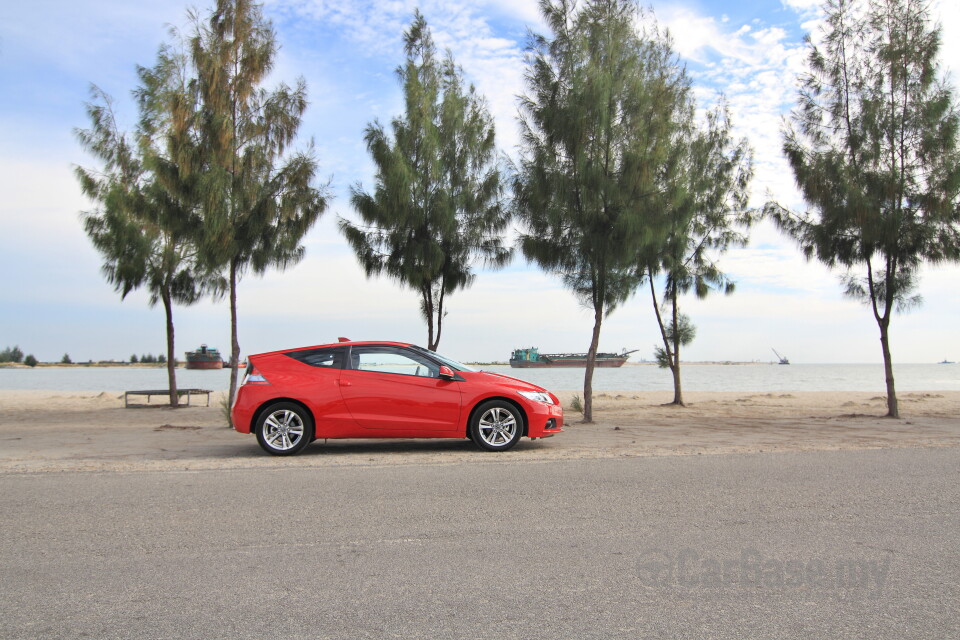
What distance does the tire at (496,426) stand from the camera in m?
10.5

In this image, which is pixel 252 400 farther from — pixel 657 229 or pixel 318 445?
pixel 657 229

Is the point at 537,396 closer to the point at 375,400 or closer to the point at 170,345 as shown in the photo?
the point at 375,400

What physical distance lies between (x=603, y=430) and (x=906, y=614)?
10.8 m

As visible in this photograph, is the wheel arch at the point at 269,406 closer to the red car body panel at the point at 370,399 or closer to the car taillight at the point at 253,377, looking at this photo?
the red car body panel at the point at 370,399

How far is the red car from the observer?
33.9 feet

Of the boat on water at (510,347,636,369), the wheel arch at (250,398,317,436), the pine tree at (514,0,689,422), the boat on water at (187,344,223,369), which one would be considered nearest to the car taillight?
the wheel arch at (250,398,317,436)

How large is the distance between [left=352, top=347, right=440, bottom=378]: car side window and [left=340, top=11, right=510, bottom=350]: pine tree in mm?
7290

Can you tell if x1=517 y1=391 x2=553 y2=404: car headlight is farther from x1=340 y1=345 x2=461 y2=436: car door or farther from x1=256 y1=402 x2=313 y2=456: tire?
x1=256 y1=402 x2=313 y2=456: tire

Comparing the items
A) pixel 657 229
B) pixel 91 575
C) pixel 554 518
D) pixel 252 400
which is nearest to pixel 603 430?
pixel 657 229

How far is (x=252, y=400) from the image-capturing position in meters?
10.3

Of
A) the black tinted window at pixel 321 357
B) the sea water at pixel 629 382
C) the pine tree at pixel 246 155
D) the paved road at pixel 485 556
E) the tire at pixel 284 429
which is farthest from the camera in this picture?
the sea water at pixel 629 382

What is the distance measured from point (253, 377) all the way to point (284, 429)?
0.88 meters

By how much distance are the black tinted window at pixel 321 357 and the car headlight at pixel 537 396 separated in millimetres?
2729

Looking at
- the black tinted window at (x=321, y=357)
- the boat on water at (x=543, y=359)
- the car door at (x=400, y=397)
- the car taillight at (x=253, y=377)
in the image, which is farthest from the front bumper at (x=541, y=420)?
the boat on water at (x=543, y=359)
